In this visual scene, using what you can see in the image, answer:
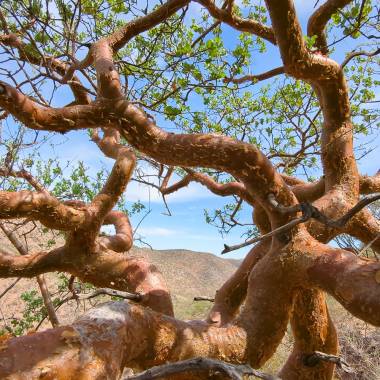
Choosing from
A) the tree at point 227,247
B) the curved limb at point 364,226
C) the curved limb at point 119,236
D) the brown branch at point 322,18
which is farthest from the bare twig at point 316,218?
the brown branch at point 322,18

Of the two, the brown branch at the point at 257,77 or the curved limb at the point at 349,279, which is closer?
the curved limb at the point at 349,279

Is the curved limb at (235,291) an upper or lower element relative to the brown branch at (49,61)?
lower

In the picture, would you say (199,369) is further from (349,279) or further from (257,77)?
(257,77)

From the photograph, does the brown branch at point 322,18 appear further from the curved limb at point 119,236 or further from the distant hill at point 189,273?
the distant hill at point 189,273

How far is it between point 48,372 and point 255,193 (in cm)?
193

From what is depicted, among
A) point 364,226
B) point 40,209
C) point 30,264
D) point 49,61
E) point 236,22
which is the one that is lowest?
point 364,226

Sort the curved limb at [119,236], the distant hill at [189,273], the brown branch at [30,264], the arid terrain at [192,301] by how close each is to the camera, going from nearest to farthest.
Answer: the brown branch at [30,264], the curved limb at [119,236], the arid terrain at [192,301], the distant hill at [189,273]

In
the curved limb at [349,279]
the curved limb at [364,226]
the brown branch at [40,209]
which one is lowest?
the curved limb at [349,279]

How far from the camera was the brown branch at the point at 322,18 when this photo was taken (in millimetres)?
4055

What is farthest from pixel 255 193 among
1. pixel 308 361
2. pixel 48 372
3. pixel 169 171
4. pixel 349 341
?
pixel 349 341

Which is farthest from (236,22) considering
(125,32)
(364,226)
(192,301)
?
(192,301)

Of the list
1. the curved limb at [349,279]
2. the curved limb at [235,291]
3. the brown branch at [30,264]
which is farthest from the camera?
the curved limb at [235,291]

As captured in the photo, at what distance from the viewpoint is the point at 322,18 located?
420cm

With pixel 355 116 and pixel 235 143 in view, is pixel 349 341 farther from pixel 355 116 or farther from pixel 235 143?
pixel 235 143
